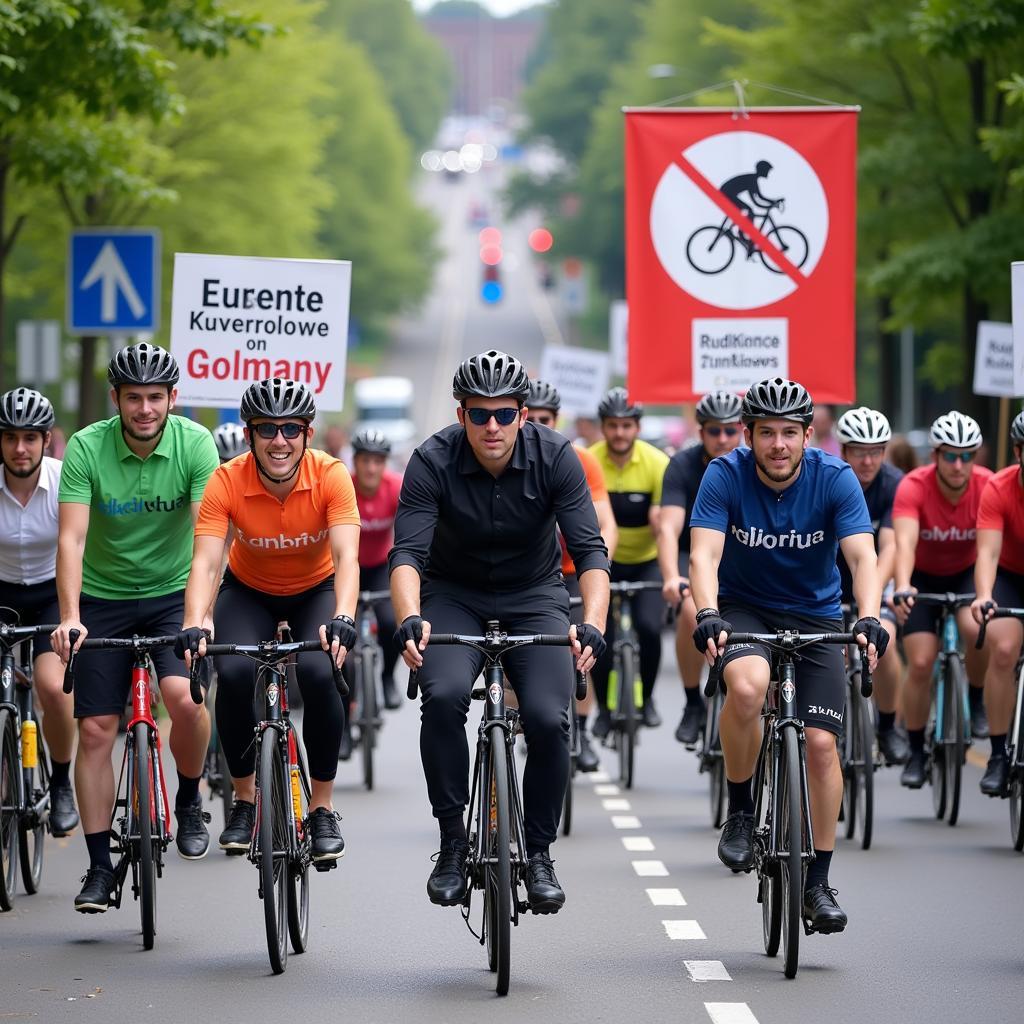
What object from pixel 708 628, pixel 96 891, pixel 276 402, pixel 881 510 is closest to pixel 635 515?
pixel 881 510

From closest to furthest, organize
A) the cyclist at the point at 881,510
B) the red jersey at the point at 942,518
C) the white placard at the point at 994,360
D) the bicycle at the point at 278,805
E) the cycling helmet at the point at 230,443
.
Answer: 1. the bicycle at the point at 278,805
2. the cyclist at the point at 881,510
3. the red jersey at the point at 942,518
4. the cycling helmet at the point at 230,443
5. the white placard at the point at 994,360

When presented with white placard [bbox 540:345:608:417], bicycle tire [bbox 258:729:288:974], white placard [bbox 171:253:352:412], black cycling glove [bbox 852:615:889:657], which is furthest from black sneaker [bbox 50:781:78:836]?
white placard [bbox 540:345:608:417]

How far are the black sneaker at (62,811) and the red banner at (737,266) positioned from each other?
5551 mm

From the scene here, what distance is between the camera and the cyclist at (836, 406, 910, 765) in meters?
12.3

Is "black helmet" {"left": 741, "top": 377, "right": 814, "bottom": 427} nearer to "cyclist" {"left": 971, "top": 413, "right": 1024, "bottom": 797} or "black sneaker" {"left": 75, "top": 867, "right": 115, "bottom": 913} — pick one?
"cyclist" {"left": 971, "top": 413, "right": 1024, "bottom": 797}

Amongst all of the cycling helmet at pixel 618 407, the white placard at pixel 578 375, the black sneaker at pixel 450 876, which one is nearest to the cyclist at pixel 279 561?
the black sneaker at pixel 450 876

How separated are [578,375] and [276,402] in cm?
2030

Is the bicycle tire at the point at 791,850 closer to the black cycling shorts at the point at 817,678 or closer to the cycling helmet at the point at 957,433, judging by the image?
the black cycling shorts at the point at 817,678

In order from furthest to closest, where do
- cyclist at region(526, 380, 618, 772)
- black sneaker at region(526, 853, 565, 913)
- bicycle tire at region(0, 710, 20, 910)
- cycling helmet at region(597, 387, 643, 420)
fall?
1. cycling helmet at region(597, 387, 643, 420)
2. cyclist at region(526, 380, 618, 772)
3. bicycle tire at region(0, 710, 20, 910)
4. black sneaker at region(526, 853, 565, 913)

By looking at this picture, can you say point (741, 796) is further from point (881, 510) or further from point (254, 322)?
point (254, 322)

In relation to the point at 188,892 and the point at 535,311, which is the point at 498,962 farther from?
the point at 535,311

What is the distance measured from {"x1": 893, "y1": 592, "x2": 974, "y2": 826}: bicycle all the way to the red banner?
2.63 m

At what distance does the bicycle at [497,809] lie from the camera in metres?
8.01

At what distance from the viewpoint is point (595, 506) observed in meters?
12.0
